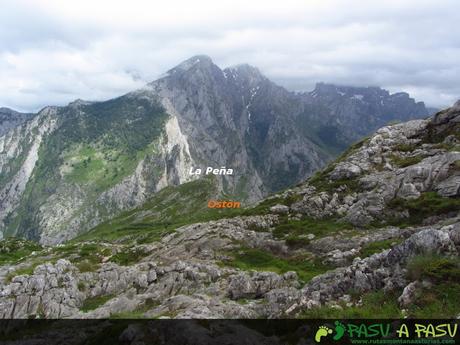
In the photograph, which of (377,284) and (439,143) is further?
(439,143)

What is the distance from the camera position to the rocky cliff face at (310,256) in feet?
144

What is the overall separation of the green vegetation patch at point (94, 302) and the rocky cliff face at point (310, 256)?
0.44 meters

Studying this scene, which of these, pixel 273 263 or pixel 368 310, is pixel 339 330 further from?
pixel 273 263

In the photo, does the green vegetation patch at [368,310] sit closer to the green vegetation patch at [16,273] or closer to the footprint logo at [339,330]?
the footprint logo at [339,330]

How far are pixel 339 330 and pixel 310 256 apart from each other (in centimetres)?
6135

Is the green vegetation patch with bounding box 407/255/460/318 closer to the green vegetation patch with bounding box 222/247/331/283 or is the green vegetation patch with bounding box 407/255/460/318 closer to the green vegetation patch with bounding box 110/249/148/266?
the green vegetation patch with bounding box 222/247/331/283

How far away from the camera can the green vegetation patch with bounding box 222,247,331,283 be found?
84394 mm

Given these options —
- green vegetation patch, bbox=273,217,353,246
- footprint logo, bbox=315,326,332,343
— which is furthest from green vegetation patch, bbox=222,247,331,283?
footprint logo, bbox=315,326,332,343

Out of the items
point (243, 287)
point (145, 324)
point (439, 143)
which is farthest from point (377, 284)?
point (439, 143)

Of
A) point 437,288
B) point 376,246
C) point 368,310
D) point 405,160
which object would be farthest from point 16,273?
point 437,288

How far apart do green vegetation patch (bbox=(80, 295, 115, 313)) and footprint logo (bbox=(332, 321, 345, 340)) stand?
7063cm

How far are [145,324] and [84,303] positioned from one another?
62079 mm

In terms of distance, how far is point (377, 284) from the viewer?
43.4 m

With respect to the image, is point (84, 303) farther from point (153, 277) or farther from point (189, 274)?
point (189, 274)
